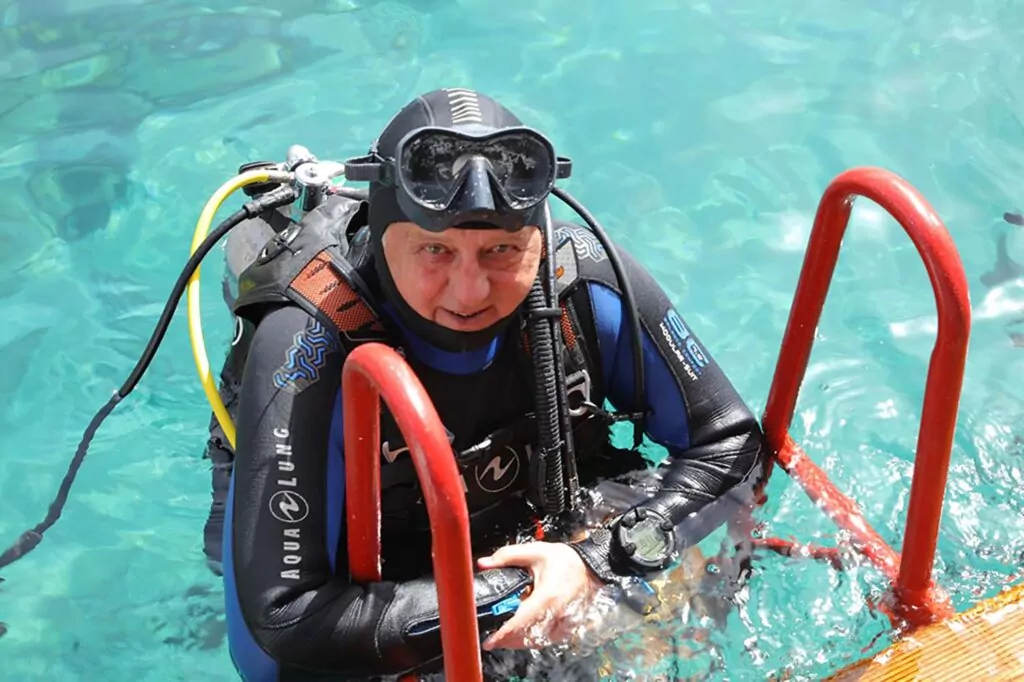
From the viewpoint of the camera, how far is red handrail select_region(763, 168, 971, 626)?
2082 mm

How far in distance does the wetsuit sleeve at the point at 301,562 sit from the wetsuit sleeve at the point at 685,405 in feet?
1.75

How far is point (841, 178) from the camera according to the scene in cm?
232

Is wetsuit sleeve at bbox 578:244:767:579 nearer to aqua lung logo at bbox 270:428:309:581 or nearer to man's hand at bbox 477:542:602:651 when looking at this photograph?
man's hand at bbox 477:542:602:651

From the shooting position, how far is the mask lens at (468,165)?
90.3 inches

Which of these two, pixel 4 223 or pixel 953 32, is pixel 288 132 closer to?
pixel 4 223

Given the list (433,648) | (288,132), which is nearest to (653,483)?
(433,648)

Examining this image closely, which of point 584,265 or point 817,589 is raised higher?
point 584,265

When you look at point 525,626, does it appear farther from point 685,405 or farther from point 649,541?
point 685,405

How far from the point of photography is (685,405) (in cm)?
280

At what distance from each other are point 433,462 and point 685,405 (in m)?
1.25

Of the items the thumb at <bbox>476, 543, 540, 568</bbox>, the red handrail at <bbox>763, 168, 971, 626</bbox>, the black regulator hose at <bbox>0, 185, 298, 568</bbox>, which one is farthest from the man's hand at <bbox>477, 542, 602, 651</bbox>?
the black regulator hose at <bbox>0, 185, 298, 568</bbox>

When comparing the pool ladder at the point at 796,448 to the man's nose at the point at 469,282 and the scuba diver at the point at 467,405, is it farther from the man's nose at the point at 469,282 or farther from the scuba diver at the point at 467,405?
the man's nose at the point at 469,282

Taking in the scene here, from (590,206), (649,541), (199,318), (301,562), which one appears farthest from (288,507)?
(590,206)

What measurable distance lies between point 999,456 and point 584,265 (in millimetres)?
1831
